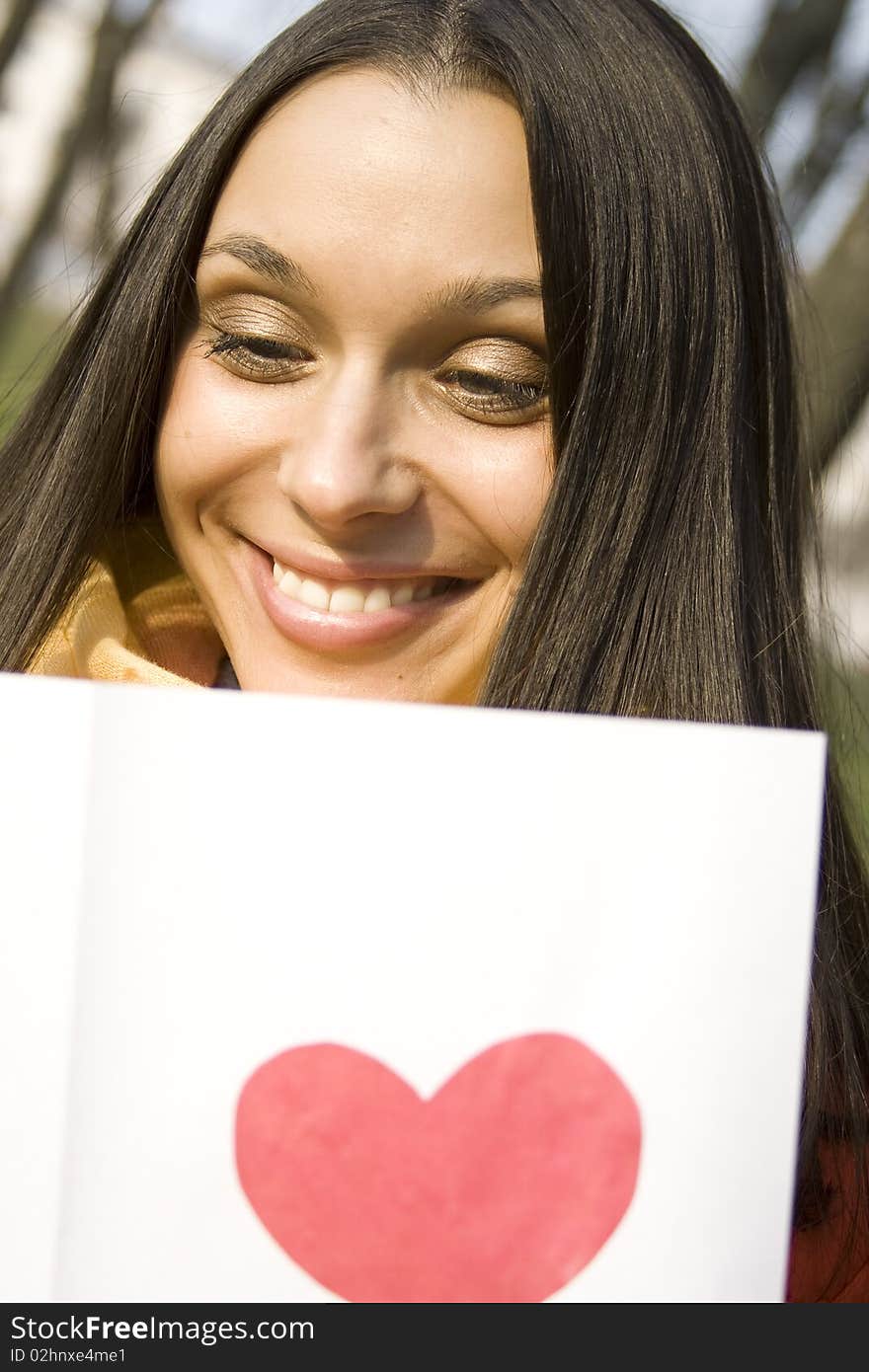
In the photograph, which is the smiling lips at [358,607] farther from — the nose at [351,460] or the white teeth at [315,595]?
the nose at [351,460]

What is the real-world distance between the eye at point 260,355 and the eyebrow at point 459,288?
0.07 m

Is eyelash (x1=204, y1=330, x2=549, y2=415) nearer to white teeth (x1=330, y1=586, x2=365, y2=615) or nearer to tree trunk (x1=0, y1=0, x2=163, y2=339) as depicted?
white teeth (x1=330, y1=586, x2=365, y2=615)

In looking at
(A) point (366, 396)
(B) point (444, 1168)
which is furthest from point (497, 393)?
(B) point (444, 1168)

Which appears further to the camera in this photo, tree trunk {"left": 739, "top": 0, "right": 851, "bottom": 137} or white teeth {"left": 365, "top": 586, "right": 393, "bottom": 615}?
tree trunk {"left": 739, "top": 0, "right": 851, "bottom": 137}

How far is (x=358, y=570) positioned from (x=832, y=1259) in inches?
32.0

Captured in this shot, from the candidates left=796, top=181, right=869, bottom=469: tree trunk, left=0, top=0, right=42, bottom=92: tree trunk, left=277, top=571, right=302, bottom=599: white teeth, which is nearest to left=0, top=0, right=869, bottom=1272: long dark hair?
left=277, top=571, right=302, bottom=599: white teeth

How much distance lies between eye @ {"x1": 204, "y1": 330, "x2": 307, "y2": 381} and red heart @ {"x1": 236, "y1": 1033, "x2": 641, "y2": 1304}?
2.45 ft

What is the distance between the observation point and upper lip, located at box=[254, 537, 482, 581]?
138 centimetres

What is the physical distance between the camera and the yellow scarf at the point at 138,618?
153 cm

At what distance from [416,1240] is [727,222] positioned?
1023 millimetres

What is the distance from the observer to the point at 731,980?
2.98ft

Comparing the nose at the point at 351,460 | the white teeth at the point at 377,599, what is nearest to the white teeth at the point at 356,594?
the white teeth at the point at 377,599

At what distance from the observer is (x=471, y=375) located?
4.34 feet

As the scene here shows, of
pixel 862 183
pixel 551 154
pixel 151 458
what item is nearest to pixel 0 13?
pixel 862 183
